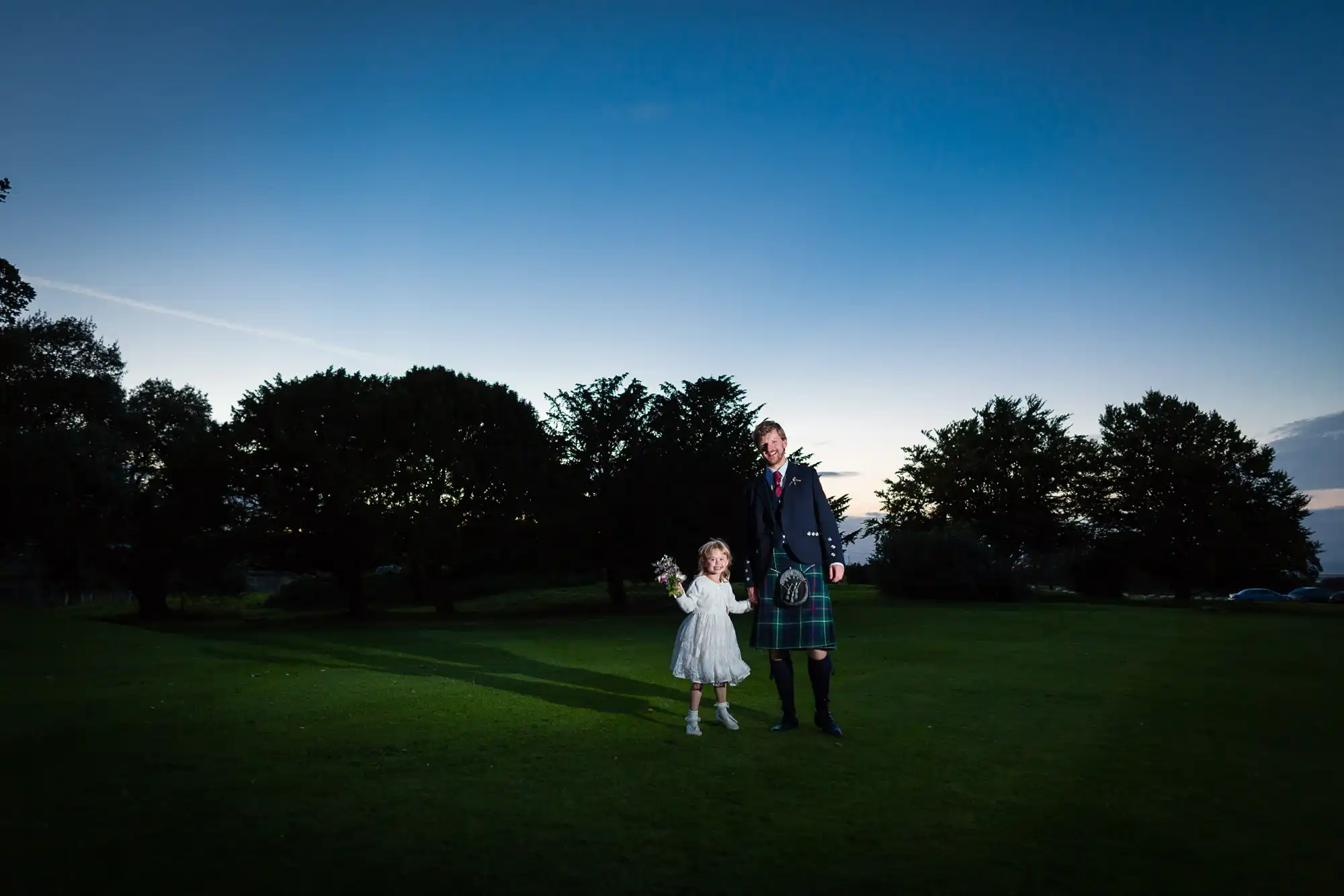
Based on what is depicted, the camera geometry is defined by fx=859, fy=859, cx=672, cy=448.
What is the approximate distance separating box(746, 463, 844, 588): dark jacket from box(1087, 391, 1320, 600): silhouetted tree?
49.7 meters

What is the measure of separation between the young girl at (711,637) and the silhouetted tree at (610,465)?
28297 millimetres

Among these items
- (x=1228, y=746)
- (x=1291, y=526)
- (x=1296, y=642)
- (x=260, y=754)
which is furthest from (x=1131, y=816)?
(x=1291, y=526)

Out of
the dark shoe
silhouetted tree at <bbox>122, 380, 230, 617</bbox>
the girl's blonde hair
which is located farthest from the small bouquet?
silhouetted tree at <bbox>122, 380, 230, 617</bbox>

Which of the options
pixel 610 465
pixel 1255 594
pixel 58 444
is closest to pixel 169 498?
pixel 58 444

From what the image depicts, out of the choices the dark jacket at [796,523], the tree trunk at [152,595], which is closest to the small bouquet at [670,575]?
the dark jacket at [796,523]

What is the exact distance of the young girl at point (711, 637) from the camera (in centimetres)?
811

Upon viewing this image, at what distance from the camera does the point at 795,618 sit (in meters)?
7.86

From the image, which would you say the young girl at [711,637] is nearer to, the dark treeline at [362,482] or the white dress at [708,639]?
the white dress at [708,639]

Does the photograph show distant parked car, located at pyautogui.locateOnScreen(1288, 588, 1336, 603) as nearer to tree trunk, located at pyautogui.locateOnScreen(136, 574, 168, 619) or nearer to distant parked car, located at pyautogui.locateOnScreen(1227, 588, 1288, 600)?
distant parked car, located at pyautogui.locateOnScreen(1227, 588, 1288, 600)

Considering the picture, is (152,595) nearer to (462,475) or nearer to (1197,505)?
(462,475)

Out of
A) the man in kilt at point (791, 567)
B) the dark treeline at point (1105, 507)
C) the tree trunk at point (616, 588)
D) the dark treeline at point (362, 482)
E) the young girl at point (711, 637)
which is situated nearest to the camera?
the man in kilt at point (791, 567)

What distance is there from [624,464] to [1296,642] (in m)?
26.5

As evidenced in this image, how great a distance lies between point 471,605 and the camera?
46.8m

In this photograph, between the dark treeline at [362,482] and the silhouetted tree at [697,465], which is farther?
the silhouetted tree at [697,465]
